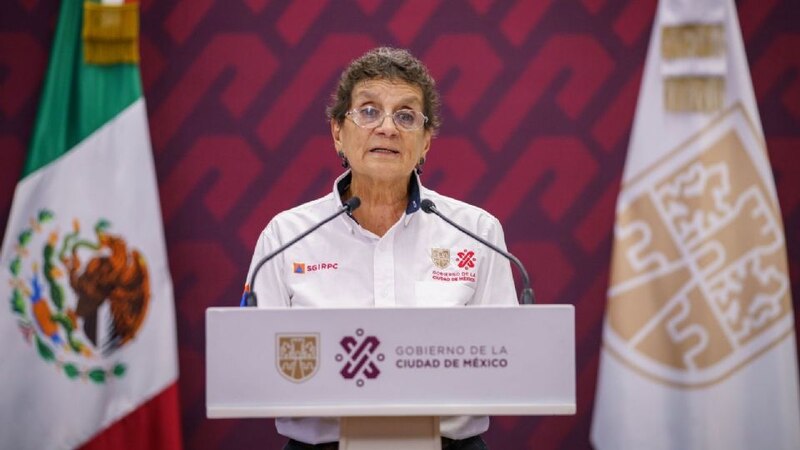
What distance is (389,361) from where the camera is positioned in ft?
5.16

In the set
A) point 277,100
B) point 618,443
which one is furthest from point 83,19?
point 618,443

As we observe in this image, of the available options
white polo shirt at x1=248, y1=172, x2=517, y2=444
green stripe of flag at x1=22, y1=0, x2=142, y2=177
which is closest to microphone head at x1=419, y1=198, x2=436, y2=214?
white polo shirt at x1=248, y1=172, x2=517, y2=444

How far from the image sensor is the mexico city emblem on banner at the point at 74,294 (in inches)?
118

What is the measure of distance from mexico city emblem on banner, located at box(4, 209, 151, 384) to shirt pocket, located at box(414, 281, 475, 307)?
138cm

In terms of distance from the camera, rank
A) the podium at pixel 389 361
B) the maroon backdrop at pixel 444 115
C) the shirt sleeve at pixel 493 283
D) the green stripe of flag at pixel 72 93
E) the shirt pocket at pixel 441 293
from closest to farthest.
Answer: the podium at pixel 389 361
the shirt pocket at pixel 441 293
the shirt sleeve at pixel 493 283
the green stripe of flag at pixel 72 93
the maroon backdrop at pixel 444 115

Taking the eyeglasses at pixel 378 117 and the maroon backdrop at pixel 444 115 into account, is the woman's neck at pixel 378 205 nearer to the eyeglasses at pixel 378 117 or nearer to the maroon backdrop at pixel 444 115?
the eyeglasses at pixel 378 117

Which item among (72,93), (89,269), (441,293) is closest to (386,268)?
(441,293)

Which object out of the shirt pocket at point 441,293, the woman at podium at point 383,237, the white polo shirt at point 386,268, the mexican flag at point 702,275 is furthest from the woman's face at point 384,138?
the mexican flag at point 702,275

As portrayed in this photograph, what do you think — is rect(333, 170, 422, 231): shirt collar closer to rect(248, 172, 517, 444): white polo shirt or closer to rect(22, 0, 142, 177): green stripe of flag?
rect(248, 172, 517, 444): white polo shirt

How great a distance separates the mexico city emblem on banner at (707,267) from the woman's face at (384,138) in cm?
114

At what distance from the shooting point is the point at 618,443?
306 centimetres

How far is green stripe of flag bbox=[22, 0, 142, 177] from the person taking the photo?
3105 millimetres

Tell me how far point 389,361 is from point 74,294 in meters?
1.84

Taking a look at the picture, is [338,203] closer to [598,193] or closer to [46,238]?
[46,238]
